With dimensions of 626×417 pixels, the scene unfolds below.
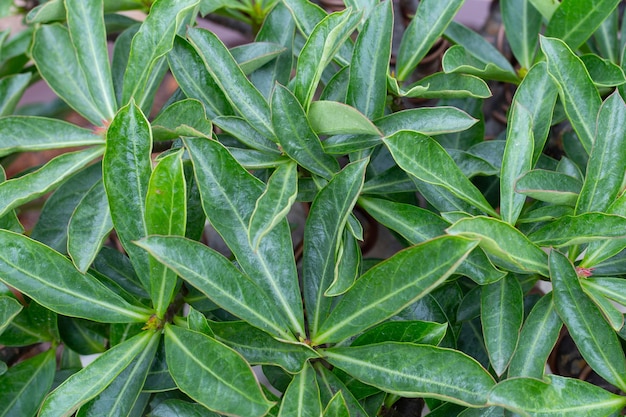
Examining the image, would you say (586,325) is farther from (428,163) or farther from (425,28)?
(425,28)

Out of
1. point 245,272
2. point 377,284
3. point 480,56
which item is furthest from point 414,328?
point 480,56

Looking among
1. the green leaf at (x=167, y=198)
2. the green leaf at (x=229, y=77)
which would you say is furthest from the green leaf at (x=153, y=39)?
the green leaf at (x=167, y=198)

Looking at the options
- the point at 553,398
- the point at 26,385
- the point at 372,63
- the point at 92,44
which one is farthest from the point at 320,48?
the point at 26,385

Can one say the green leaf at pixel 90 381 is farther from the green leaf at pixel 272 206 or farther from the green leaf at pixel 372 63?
the green leaf at pixel 372 63

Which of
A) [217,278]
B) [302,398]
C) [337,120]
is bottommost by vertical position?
[302,398]

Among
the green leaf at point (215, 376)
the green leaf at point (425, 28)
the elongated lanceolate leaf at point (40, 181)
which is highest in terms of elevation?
the green leaf at point (425, 28)

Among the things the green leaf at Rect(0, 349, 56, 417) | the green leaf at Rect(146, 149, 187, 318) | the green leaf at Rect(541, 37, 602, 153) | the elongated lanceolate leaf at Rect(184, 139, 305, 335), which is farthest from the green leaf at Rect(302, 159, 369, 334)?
the green leaf at Rect(0, 349, 56, 417)
